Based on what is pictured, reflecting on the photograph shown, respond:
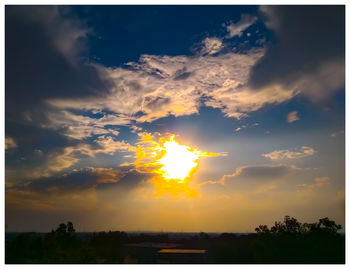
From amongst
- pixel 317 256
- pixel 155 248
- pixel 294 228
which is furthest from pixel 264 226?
pixel 155 248

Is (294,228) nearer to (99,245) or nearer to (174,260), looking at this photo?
(174,260)

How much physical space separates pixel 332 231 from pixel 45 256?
142 feet

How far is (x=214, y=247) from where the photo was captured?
47938 millimetres

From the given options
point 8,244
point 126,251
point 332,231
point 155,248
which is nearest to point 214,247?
point 155,248

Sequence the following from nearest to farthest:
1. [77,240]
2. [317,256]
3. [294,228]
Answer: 1. [317,256]
2. [77,240]
3. [294,228]

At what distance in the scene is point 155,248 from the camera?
45906mm

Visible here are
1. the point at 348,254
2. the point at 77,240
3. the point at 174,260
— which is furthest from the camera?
the point at 77,240

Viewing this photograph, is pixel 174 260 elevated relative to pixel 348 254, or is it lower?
lower

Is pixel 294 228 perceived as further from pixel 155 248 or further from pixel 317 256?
pixel 155 248
